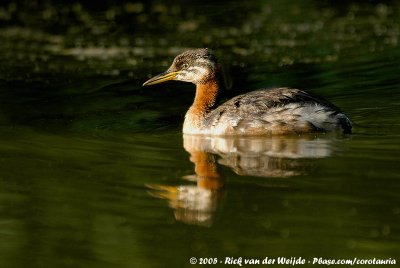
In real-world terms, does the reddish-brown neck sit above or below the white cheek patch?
below

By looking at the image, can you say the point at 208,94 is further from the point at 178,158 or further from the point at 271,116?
the point at 178,158

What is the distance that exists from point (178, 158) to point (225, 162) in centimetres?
57

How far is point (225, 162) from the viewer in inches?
369

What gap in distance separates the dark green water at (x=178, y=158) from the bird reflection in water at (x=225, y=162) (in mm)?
21

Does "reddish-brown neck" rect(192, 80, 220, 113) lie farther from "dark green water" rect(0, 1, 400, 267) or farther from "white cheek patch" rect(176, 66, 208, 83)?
"dark green water" rect(0, 1, 400, 267)

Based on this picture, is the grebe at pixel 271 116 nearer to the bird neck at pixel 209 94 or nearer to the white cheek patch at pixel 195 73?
the bird neck at pixel 209 94

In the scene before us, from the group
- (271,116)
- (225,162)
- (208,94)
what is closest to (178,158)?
(225,162)

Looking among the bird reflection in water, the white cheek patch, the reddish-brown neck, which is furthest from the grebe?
the white cheek patch

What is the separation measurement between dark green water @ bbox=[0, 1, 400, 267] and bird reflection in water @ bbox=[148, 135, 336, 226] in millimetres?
21

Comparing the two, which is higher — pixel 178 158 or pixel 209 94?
pixel 209 94

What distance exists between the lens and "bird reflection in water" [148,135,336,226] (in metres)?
7.79

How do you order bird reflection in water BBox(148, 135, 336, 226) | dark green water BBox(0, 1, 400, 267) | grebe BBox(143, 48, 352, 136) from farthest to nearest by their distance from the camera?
grebe BBox(143, 48, 352, 136), bird reflection in water BBox(148, 135, 336, 226), dark green water BBox(0, 1, 400, 267)

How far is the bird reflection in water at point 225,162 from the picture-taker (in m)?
7.79

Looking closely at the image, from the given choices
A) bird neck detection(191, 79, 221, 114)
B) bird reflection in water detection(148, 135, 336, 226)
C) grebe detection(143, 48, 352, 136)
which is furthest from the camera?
bird neck detection(191, 79, 221, 114)
